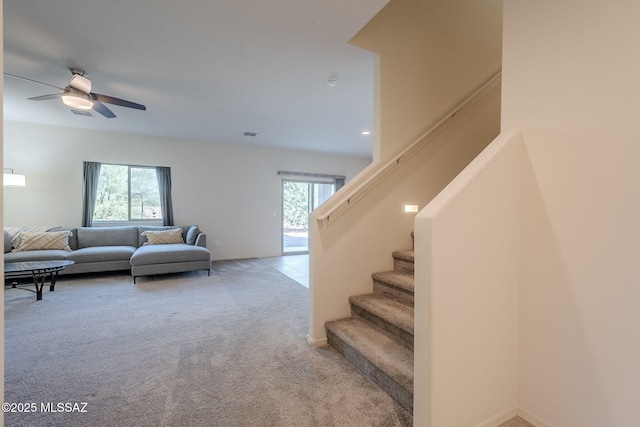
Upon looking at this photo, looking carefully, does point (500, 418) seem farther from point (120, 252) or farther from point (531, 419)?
point (120, 252)

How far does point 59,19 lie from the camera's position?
2119mm

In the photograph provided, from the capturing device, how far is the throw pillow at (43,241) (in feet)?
14.3

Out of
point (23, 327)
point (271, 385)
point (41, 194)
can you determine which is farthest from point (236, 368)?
point (41, 194)

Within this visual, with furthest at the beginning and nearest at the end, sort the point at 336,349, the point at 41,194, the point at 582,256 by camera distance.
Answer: the point at 41,194
the point at 336,349
the point at 582,256

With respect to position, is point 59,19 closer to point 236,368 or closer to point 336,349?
point 236,368

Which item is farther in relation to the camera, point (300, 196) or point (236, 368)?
point (300, 196)

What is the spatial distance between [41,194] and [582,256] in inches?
286

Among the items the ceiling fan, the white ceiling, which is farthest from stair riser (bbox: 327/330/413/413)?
the ceiling fan

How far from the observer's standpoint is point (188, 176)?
5.97 meters

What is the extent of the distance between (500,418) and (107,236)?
240 inches

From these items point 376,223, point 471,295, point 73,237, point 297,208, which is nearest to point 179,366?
point 376,223

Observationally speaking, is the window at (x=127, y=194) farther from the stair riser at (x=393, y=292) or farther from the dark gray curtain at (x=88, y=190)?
the stair riser at (x=393, y=292)

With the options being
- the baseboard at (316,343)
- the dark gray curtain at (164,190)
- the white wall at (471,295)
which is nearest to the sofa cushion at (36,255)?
the dark gray curtain at (164,190)

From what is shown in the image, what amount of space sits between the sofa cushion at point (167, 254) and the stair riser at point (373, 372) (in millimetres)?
3247
